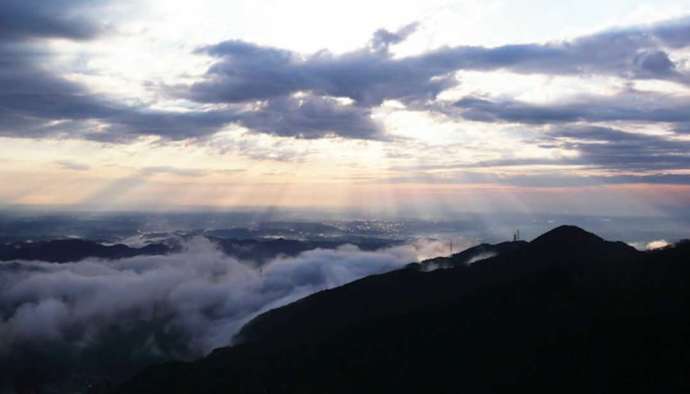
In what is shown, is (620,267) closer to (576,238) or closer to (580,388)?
(576,238)

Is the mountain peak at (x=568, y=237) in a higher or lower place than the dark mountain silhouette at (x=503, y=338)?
higher

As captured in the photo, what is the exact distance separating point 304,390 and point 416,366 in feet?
71.0

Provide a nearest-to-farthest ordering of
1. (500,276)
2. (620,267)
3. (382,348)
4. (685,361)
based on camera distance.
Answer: (685,361), (382,348), (620,267), (500,276)

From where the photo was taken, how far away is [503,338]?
102 meters

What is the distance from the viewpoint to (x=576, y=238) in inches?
6186

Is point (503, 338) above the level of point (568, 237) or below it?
below

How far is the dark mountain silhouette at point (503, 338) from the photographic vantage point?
86.1 meters

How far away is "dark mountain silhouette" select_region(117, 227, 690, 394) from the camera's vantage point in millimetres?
86062

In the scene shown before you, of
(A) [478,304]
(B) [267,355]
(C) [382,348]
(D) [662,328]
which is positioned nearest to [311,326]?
(B) [267,355]

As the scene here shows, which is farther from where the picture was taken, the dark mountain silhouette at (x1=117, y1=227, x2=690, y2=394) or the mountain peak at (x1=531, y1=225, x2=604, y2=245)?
the mountain peak at (x1=531, y1=225, x2=604, y2=245)

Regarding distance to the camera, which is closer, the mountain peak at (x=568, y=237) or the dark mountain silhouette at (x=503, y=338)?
the dark mountain silhouette at (x=503, y=338)

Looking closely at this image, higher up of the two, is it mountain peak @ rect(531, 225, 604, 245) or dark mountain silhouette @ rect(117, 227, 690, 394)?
mountain peak @ rect(531, 225, 604, 245)

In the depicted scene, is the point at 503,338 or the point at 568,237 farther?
the point at 568,237

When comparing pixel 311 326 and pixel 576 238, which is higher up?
pixel 576 238
